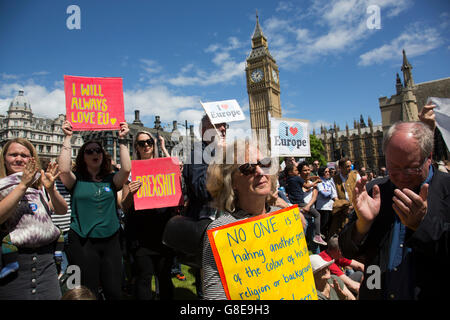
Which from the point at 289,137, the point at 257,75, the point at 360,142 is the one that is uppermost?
the point at 257,75

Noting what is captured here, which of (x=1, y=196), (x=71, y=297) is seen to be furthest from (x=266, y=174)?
(x=1, y=196)

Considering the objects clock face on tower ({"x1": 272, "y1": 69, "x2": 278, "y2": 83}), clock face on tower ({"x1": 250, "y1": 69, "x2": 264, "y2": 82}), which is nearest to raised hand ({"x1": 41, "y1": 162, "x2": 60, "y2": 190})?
clock face on tower ({"x1": 250, "y1": 69, "x2": 264, "y2": 82})

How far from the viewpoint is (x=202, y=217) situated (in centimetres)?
225

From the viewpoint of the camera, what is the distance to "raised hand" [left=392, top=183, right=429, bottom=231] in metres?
1.41

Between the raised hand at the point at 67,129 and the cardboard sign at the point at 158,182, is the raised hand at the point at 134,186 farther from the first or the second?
the raised hand at the point at 67,129

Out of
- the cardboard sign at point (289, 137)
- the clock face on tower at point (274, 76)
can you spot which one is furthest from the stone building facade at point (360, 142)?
the cardboard sign at point (289, 137)

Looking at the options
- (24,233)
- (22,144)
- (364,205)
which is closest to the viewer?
(364,205)

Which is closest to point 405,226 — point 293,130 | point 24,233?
point 24,233

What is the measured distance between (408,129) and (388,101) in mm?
58045

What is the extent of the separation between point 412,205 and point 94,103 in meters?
3.38

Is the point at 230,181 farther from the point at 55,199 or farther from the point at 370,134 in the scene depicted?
the point at 370,134

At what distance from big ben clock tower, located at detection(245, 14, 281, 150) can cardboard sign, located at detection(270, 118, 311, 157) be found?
→ 68.9 meters

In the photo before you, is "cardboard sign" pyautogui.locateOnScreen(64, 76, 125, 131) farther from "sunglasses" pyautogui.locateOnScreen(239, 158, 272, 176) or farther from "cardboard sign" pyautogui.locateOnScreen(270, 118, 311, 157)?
"cardboard sign" pyautogui.locateOnScreen(270, 118, 311, 157)

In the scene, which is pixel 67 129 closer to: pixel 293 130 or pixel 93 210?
pixel 93 210
